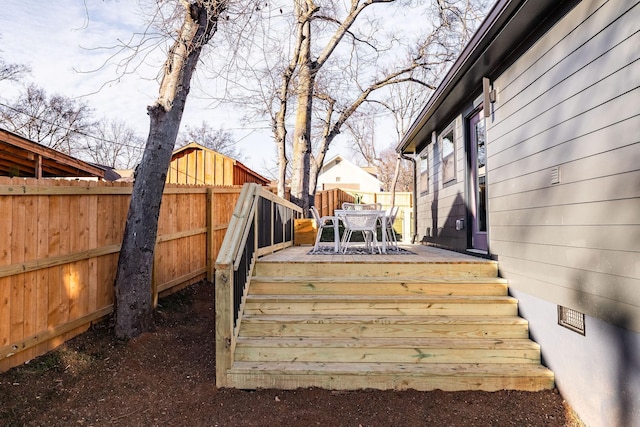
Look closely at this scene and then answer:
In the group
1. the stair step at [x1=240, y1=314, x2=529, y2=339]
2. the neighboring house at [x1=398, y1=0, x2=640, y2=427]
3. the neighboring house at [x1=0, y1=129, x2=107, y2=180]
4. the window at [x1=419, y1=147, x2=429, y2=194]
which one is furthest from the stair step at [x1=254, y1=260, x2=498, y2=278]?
the neighboring house at [x1=0, y1=129, x2=107, y2=180]

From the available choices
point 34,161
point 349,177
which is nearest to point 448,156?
point 34,161

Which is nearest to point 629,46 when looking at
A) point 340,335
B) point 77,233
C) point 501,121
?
point 501,121

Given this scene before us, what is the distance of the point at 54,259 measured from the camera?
126 inches

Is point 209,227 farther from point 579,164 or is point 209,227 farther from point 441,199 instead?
point 579,164

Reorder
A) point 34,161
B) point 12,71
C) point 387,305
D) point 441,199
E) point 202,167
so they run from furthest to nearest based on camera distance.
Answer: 1. point 12,71
2. point 202,167
3. point 34,161
4. point 441,199
5. point 387,305

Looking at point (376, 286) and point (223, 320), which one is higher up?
point (376, 286)

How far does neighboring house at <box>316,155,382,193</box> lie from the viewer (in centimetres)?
3141

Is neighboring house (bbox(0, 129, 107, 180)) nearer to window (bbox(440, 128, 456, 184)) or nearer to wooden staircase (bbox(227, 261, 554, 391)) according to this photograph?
wooden staircase (bbox(227, 261, 554, 391))

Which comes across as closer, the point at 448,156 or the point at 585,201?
the point at 585,201

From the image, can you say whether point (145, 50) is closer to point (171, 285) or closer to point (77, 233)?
point (77, 233)

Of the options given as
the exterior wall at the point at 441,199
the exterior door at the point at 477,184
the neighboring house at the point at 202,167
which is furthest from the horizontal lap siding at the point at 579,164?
the neighboring house at the point at 202,167

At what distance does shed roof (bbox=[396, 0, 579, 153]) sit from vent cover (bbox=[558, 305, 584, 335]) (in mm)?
2137

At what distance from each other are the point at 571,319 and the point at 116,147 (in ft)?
101

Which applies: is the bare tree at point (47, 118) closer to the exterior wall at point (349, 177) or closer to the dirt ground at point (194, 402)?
the exterior wall at point (349, 177)
